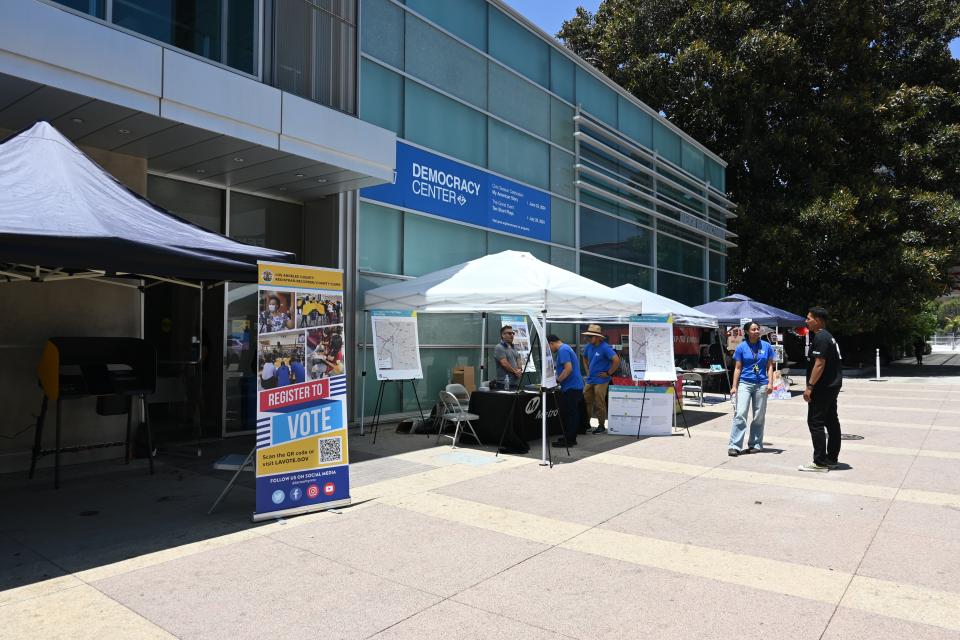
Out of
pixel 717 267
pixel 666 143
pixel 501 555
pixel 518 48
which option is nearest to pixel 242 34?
pixel 501 555

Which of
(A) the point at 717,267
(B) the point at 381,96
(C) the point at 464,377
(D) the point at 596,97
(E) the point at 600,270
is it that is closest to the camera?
(B) the point at 381,96

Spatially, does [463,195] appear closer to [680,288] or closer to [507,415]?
[507,415]

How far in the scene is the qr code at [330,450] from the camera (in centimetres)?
594

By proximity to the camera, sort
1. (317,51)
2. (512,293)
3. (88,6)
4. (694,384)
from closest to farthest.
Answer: (88,6) < (512,293) < (317,51) < (694,384)

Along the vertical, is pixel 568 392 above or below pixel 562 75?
below

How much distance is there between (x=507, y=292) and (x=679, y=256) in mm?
15632

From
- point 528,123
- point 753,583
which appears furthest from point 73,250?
point 528,123

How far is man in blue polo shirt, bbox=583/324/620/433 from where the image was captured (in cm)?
1119

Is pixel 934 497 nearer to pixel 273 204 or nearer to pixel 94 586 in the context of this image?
pixel 94 586

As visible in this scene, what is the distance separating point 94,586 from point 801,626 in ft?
13.9

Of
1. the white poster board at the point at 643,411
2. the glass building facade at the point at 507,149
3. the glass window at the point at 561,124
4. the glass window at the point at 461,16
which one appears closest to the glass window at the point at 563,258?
the glass building facade at the point at 507,149

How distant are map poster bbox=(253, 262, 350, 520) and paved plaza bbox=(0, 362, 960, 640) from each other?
280mm

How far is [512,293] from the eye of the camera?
859 cm

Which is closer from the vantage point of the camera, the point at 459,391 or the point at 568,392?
the point at 568,392
